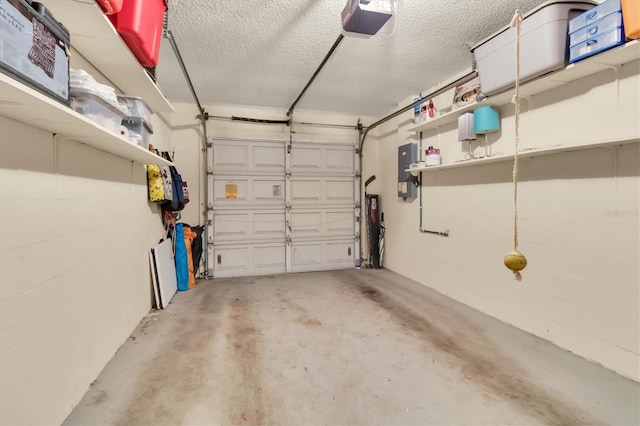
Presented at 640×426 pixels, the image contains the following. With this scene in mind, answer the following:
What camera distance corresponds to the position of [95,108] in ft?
5.36

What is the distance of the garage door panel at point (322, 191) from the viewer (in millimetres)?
5344

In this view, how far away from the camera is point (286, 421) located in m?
1.69

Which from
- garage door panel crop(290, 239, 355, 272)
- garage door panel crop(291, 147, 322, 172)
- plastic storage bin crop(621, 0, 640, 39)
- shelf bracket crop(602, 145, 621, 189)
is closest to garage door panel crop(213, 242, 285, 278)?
garage door panel crop(290, 239, 355, 272)

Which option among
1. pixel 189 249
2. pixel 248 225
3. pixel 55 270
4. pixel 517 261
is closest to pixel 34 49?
pixel 55 270

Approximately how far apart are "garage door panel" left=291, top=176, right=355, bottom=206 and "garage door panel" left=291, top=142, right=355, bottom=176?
144 millimetres

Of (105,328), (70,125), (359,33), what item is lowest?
(105,328)

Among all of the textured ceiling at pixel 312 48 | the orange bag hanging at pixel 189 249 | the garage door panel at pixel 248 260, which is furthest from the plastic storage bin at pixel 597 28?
the orange bag hanging at pixel 189 249

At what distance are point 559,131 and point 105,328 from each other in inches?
157

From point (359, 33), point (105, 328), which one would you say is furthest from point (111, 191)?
point (359, 33)

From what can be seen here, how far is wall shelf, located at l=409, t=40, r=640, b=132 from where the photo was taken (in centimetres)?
191

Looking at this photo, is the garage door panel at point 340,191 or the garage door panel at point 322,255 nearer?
the garage door panel at point 322,255

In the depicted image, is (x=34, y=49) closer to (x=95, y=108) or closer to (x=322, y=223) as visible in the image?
(x=95, y=108)

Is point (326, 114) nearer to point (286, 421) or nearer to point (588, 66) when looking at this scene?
point (588, 66)

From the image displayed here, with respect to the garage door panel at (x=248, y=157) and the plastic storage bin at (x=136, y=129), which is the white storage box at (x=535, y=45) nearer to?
the plastic storage bin at (x=136, y=129)
